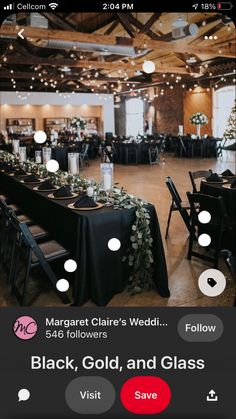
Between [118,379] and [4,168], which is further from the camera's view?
[4,168]

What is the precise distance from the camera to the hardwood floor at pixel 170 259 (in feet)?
4.32

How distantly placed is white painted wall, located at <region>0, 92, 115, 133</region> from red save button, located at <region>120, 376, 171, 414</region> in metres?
15.1

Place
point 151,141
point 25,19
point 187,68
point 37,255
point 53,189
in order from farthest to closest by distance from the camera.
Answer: point 187,68 → point 151,141 → point 53,189 → point 37,255 → point 25,19

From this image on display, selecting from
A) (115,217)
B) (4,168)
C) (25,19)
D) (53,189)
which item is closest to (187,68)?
(4,168)

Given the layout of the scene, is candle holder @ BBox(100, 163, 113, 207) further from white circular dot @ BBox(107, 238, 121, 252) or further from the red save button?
the red save button

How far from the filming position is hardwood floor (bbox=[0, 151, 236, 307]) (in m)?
1.32

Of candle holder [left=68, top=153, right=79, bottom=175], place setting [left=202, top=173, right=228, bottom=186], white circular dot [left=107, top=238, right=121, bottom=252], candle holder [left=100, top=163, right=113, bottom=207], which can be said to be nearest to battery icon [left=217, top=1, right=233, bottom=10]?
white circular dot [left=107, top=238, right=121, bottom=252]

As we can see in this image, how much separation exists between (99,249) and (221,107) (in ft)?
40.6

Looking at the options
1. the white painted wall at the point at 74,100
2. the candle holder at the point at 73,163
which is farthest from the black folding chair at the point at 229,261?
the white painted wall at the point at 74,100

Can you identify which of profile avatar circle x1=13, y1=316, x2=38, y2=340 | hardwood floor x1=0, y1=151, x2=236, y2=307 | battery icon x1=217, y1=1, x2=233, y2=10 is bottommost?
hardwood floor x1=0, y1=151, x2=236, y2=307

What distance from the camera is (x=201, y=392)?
916 mm

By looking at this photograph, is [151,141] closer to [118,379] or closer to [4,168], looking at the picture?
[4,168]

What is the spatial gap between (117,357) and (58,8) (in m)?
0.83

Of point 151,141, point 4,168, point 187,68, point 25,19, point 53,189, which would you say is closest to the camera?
point 25,19
